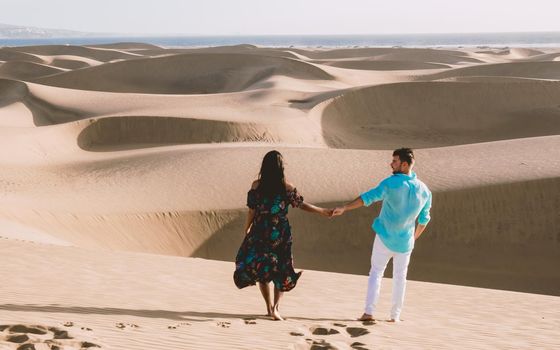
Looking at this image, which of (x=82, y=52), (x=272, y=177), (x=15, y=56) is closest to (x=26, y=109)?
(x=272, y=177)

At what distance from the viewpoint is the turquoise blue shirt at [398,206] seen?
19.9 ft

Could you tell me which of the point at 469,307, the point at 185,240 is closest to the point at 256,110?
the point at 185,240

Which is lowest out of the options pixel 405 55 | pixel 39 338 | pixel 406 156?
pixel 39 338

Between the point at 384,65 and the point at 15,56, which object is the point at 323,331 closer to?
the point at 384,65

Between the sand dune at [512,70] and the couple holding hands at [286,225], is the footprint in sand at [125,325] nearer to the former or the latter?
the couple holding hands at [286,225]

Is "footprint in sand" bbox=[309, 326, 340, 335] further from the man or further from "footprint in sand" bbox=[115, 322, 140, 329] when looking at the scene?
"footprint in sand" bbox=[115, 322, 140, 329]

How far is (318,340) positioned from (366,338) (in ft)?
1.26

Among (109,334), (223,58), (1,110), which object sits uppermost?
(223,58)

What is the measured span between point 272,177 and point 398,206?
97 cm

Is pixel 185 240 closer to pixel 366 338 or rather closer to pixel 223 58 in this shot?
pixel 366 338

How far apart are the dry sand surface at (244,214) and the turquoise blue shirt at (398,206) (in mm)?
708

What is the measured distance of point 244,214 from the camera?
44.9 feet

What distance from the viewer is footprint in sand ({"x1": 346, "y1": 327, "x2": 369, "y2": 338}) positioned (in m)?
5.93

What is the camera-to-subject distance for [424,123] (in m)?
31.2
